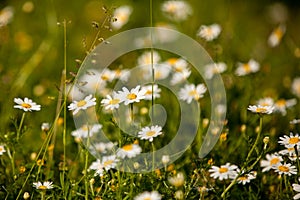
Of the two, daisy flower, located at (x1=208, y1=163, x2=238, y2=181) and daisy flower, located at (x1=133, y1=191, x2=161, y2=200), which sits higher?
daisy flower, located at (x1=208, y1=163, x2=238, y2=181)

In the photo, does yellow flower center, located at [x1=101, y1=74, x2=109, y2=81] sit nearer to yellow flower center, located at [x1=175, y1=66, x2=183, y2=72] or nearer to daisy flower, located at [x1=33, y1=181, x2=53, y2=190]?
yellow flower center, located at [x1=175, y1=66, x2=183, y2=72]

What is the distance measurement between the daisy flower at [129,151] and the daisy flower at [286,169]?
41 cm

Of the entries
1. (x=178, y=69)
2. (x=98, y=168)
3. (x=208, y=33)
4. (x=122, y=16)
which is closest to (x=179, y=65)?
(x=178, y=69)

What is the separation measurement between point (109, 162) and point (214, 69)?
85cm

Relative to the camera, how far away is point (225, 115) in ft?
6.73

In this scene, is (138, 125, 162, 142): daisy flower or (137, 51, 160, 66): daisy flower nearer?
(138, 125, 162, 142): daisy flower

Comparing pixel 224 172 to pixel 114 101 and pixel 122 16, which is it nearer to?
pixel 114 101

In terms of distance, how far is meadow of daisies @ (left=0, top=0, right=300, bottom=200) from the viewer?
1.58 meters

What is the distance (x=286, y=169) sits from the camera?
5.06ft

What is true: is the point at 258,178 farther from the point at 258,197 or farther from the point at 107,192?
the point at 107,192

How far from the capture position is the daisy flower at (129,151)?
5.31ft

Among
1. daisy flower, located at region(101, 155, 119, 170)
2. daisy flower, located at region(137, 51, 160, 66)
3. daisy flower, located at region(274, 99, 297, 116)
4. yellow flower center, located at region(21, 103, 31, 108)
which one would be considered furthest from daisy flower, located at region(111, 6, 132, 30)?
daisy flower, located at region(101, 155, 119, 170)

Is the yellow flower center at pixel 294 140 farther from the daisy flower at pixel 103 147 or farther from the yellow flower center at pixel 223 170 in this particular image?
the daisy flower at pixel 103 147

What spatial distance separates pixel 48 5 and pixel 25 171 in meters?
1.73
